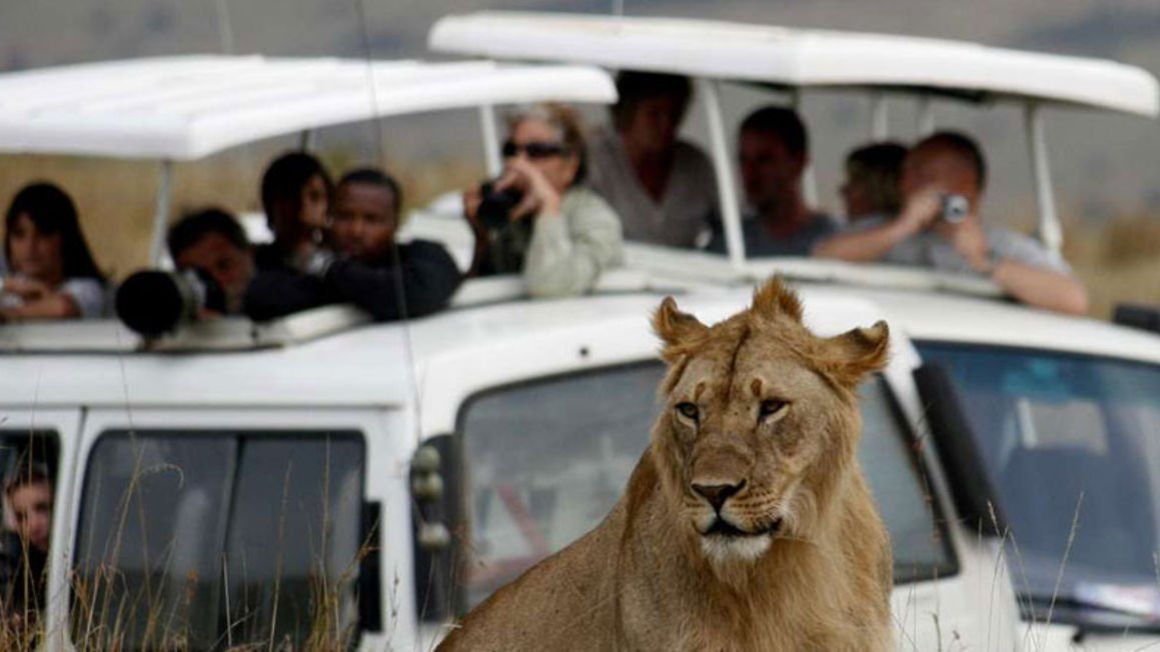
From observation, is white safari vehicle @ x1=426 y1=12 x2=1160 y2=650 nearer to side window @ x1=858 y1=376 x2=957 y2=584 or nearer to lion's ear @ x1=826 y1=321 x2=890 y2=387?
side window @ x1=858 y1=376 x2=957 y2=584

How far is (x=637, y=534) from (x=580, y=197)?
4.18 metres

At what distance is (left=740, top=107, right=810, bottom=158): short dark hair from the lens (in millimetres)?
11680

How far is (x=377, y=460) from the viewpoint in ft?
25.3

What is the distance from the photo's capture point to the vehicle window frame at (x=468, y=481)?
24.5 feet

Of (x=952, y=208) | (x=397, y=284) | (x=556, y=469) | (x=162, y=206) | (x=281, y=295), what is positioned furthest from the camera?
(x=952, y=208)

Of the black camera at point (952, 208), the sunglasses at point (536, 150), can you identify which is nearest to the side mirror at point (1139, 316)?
the black camera at point (952, 208)

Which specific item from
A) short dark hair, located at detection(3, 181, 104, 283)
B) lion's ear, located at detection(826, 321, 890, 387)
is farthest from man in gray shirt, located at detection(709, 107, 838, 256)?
lion's ear, located at detection(826, 321, 890, 387)

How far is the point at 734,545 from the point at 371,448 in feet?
7.70

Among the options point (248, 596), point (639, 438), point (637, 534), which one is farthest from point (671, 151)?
point (637, 534)

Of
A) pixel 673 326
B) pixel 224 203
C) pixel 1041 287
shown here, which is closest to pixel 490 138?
pixel 1041 287

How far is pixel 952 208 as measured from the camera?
11219 mm

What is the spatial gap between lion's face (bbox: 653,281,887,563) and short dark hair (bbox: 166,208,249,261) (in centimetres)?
402

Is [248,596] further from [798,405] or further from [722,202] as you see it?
[722,202]

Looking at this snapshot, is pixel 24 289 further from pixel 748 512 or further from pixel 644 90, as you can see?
pixel 748 512
